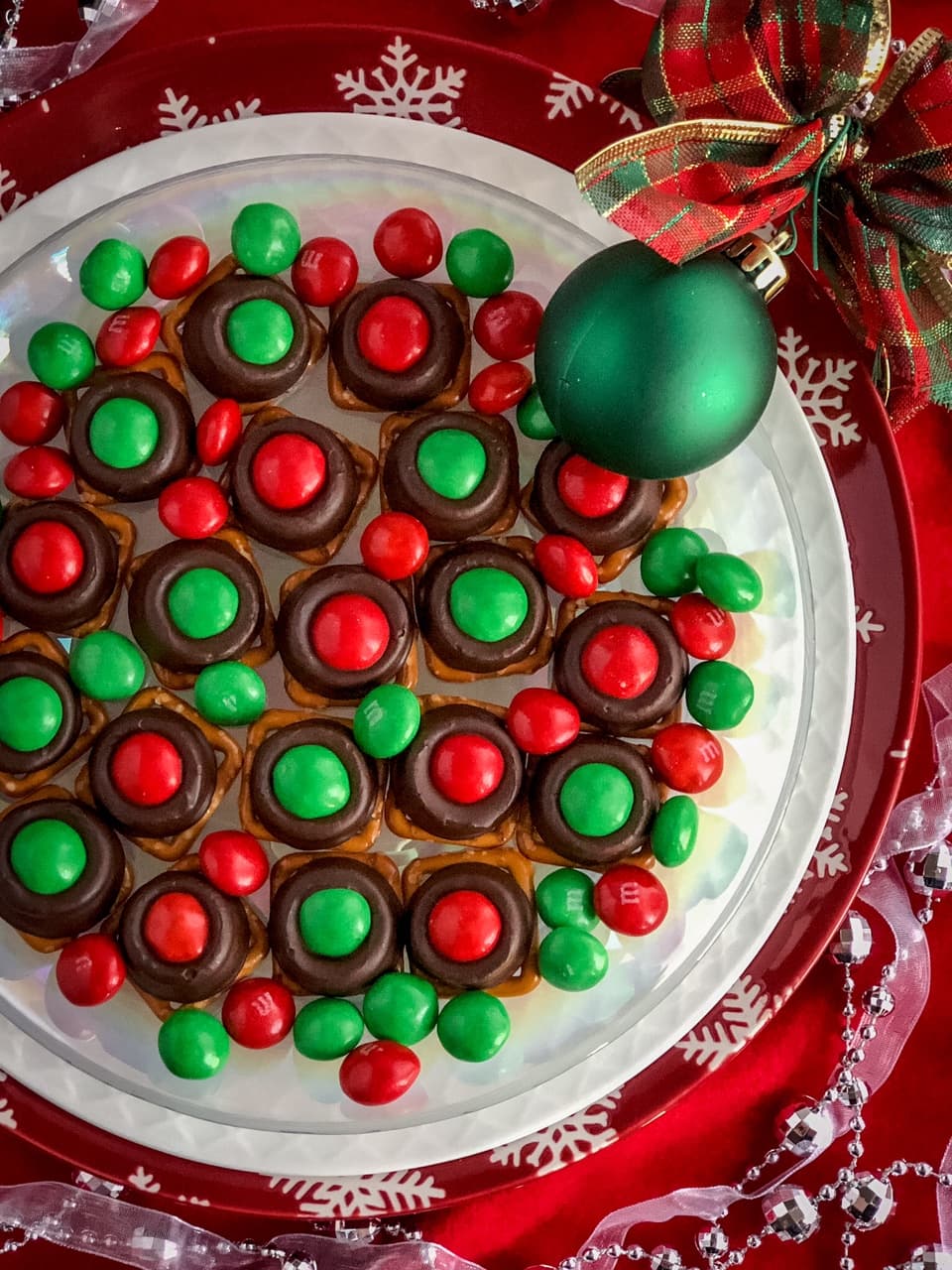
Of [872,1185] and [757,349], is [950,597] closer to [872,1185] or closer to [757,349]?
[757,349]

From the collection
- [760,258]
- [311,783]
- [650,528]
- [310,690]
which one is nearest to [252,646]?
[310,690]

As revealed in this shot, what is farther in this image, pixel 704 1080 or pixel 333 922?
pixel 704 1080

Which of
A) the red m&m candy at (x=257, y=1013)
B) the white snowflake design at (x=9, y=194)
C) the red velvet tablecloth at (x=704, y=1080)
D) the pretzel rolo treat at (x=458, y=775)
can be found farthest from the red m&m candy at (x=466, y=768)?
the white snowflake design at (x=9, y=194)

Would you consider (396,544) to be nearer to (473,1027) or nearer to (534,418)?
(534,418)

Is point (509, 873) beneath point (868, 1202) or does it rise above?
above

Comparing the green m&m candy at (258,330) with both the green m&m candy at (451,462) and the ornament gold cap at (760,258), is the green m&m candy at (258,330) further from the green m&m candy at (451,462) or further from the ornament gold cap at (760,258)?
the ornament gold cap at (760,258)

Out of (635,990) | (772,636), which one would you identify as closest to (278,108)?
(772,636)
